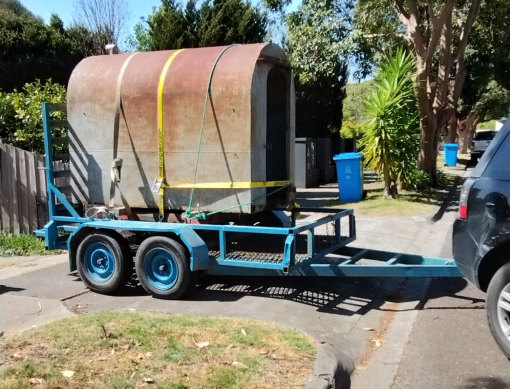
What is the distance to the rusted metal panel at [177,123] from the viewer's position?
19.9 feet

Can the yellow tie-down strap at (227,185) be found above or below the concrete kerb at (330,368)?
above

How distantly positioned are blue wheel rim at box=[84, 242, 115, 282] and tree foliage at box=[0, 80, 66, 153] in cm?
451

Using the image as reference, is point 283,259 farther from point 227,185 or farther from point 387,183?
point 387,183

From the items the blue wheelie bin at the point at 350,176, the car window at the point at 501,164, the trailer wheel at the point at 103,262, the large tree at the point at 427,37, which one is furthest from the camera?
the large tree at the point at 427,37

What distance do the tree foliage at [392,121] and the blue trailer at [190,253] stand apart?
712cm

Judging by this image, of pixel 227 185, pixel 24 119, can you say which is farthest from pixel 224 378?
pixel 24 119

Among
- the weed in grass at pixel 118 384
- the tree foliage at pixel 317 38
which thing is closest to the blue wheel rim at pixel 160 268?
the weed in grass at pixel 118 384

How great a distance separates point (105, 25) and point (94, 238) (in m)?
18.2

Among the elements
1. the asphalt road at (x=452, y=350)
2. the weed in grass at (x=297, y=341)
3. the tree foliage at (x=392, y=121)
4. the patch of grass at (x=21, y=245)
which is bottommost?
the asphalt road at (x=452, y=350)

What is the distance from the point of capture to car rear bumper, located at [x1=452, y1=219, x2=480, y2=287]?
15.1 feet

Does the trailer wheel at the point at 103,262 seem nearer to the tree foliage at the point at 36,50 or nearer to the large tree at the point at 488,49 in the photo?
the large tree at the point at 488,49

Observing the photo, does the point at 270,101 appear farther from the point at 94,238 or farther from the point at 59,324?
the point at 59,324

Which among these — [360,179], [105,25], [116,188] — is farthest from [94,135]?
[105,25]

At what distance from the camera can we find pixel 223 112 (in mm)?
6070
